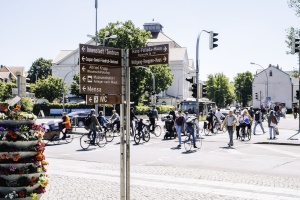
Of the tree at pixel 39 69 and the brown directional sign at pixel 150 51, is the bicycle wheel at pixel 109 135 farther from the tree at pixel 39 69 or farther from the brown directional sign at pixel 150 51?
the tree at pixel 39 69

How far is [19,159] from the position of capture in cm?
686

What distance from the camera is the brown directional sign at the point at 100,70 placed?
5.49 m

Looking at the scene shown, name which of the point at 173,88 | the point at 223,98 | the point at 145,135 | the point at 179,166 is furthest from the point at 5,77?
the point at 179,166

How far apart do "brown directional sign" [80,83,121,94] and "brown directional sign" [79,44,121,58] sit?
0.45 m

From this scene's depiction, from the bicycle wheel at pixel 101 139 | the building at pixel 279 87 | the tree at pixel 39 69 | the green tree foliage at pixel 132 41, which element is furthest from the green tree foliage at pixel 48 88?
the tree at pixel 39 69

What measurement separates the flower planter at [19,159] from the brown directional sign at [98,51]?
2127 millimetres

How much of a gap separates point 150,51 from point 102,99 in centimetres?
97

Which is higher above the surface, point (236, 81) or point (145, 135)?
point (236, 81)

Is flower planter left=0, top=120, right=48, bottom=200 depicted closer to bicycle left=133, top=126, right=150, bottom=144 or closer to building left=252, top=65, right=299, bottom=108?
bicycle left=133, top=126, right=150, bottom=144

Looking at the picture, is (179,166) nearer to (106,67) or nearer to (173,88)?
(106,67)

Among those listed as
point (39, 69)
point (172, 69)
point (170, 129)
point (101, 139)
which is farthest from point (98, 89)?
point (39, 69)

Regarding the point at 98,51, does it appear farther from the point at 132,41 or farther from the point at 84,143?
the point at 132,41

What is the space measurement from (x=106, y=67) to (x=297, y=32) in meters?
41.9

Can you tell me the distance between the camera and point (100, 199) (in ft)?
26.3
